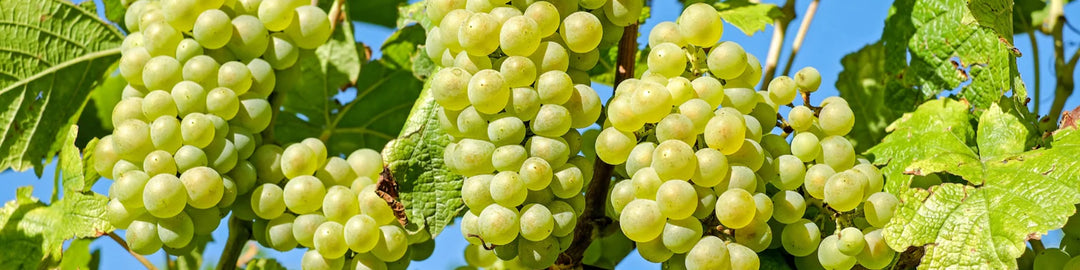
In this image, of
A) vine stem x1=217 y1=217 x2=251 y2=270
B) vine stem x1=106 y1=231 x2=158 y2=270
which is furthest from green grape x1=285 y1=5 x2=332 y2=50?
vine stem x1=106 y1=231 x2=158 y2=270

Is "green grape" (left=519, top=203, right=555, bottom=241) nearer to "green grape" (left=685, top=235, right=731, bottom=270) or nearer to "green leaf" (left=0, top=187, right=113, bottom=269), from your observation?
"green grape" (left=685, top=235, right=731, bottom=270)

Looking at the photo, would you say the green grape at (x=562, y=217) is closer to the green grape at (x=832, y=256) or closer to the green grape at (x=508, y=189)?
the green grape at (x=508, y=189)

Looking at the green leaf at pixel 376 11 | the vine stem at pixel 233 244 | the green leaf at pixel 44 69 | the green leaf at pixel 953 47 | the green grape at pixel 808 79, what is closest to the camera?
the green grape at pixel 808 79

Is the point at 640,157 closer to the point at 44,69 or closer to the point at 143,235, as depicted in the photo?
the point at 143,235

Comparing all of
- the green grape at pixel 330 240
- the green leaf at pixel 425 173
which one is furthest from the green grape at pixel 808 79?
the green grape at pixel 330 240

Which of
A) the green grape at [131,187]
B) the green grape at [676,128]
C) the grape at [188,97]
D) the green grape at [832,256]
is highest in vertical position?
the green grape at [676,128]
